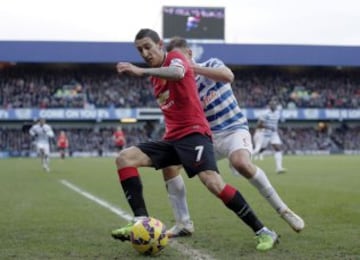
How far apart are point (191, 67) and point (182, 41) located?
0.40m

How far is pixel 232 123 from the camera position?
7.21m

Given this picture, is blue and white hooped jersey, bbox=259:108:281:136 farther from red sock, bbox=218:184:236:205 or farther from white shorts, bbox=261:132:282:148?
red sock, bbox=218:184:236:205

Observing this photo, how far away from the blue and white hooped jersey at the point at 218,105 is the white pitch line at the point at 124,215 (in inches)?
55.4

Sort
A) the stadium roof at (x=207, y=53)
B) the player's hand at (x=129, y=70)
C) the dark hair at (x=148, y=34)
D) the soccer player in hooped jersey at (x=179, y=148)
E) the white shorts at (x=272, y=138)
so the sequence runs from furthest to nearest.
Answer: the stadium roof at (x=207, y=53)
the white shorts at (x=272, y=138)
the soccer player in hooped jersey at (x=179, y=148)
the dark hair at (x=148, y=34)
the player's hand at (x=129, y=70)

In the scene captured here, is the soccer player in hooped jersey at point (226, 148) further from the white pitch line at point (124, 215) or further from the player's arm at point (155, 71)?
the player's arm at point (155, 71)

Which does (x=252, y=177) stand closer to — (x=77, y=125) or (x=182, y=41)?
(x=182, y=41)

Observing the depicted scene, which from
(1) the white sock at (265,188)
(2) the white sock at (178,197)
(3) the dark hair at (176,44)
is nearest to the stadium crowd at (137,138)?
(2) the white sock at (178,197)

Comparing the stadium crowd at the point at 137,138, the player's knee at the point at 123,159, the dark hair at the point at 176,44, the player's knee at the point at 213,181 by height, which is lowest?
the stadium crowd at the point at 137,138

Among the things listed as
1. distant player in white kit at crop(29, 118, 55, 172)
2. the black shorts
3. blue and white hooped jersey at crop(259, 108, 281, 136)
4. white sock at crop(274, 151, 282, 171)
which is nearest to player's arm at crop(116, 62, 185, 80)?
the black shorts

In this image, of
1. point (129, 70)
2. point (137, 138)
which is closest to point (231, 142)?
point (129, 70)

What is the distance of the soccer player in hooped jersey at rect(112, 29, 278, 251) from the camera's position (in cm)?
620

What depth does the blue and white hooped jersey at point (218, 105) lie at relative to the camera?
23.5 feet

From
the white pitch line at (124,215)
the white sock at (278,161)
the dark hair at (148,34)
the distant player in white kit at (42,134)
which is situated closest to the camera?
the white pitch line at (124,215)

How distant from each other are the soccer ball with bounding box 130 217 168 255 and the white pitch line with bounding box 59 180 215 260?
0.85 ft
